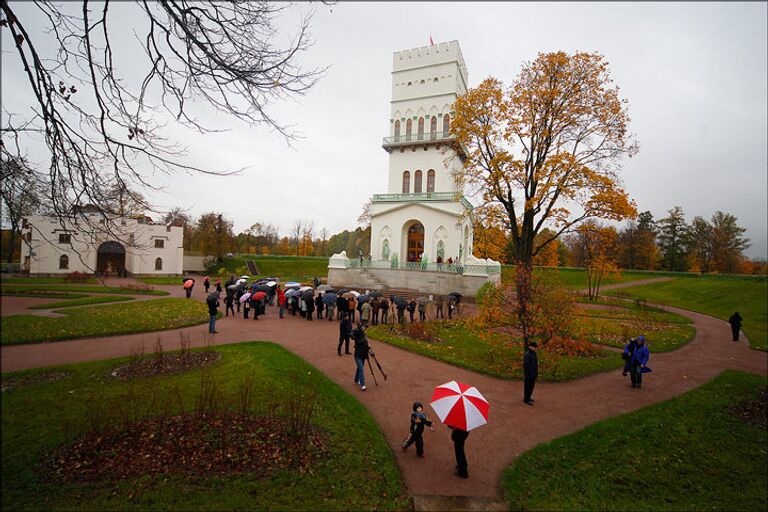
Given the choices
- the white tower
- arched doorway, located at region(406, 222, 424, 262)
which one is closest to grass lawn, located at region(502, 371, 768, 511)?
the white tower

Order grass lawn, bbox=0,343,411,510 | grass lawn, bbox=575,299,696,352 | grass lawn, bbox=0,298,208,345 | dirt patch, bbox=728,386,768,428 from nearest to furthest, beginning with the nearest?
grass lawn, bbox=0,343,411,510 < dirt patch, bbox=728,386,768,428 < grass lawn, bbox=0,298,208,345 < grass lawn, bbox=575,299,696,352

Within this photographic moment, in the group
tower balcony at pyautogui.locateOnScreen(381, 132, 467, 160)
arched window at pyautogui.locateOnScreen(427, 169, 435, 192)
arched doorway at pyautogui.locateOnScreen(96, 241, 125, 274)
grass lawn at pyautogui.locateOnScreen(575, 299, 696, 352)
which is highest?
tower balcony at pyautogui.locateOnScreen(381, 132, 467, 160)

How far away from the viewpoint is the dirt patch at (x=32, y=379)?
7375 millimetres

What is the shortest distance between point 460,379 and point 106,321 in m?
14.4

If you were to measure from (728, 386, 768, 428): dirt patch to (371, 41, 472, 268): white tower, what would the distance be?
22.6 m

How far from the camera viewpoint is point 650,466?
6215mm

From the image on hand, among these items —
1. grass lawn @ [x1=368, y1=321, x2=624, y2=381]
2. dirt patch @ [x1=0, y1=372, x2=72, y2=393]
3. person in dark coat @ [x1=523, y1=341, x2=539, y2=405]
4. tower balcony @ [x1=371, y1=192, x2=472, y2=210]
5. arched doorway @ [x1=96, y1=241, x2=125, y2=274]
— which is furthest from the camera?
arched doorway @ [x1=96, y1=241, x2=125, y2=274]

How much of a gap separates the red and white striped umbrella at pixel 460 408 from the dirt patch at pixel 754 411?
763cm

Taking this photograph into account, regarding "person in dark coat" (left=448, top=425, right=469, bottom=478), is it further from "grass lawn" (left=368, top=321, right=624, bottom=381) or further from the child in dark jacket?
"grass lawn" (left=368, top=321, right=624, bottom=381)

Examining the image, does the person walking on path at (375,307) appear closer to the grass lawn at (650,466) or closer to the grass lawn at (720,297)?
the grass lawn at (650,466)

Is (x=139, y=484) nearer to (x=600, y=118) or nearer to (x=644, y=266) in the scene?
(x=600, y=118)

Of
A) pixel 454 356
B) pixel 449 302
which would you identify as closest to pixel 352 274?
pixel 449 302

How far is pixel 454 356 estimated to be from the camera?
1198 cm

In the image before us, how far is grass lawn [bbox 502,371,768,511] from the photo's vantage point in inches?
211
